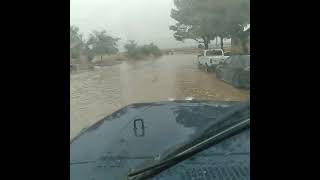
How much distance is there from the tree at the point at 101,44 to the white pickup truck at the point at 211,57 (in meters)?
0.33

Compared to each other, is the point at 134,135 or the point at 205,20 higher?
the point at 205,20

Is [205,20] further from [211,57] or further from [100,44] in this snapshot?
[100,44]

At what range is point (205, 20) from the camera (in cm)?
132

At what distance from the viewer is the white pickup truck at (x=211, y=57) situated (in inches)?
57.2

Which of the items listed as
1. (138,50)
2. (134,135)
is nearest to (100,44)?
(138,50)

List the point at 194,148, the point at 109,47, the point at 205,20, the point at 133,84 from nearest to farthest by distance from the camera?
the point at 194,148
the point at 205,20
the point at 109,47
the point at 133,84

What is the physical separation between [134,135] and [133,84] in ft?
2.11

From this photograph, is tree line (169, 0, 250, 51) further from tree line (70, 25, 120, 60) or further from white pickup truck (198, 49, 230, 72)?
tree line (70, 25, 120, 60)

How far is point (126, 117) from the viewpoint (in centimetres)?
174

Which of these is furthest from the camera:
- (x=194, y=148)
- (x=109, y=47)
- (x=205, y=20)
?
(x=109, y=47)
